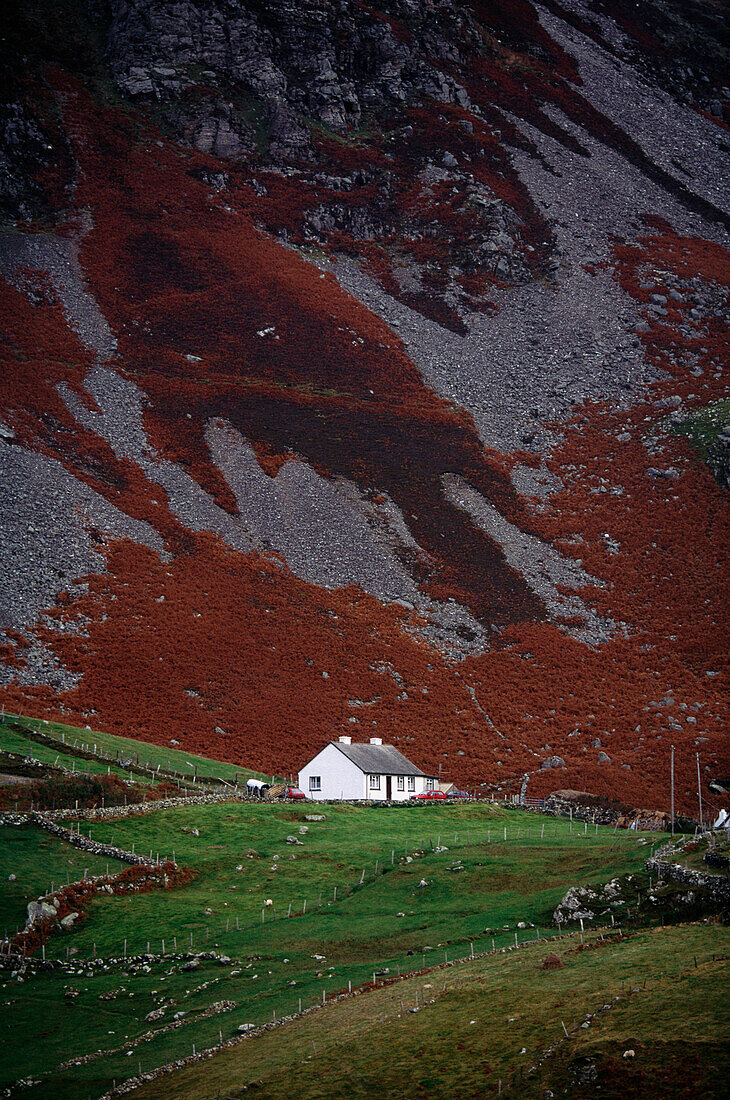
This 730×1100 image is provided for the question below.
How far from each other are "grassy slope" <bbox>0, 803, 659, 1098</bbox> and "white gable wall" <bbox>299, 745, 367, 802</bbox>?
757 cm

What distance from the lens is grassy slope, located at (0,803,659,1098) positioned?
2967 cm

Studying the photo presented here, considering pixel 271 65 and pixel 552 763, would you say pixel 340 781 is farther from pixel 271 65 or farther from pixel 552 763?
pixel 271 65

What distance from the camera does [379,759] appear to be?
224ft

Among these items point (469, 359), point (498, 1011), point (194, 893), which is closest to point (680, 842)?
point (498, 1011)

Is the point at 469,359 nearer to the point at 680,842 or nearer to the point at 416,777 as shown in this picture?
the point at 416,777

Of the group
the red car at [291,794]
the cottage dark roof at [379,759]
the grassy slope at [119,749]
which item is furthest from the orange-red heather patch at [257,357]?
the grassy slope at [119,749]

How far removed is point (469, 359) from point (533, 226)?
1398 inches

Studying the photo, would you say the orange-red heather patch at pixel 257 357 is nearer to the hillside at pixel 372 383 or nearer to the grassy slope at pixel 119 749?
the hillside at pixel 372 383

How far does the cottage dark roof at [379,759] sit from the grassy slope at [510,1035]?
3690 cm

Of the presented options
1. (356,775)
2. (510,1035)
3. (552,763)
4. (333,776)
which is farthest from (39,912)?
(552,763)

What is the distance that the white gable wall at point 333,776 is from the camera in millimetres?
65875

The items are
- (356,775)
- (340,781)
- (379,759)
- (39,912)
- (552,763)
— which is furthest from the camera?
(552,763)

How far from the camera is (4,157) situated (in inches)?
5359

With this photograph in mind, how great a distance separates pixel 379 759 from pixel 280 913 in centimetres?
2748
